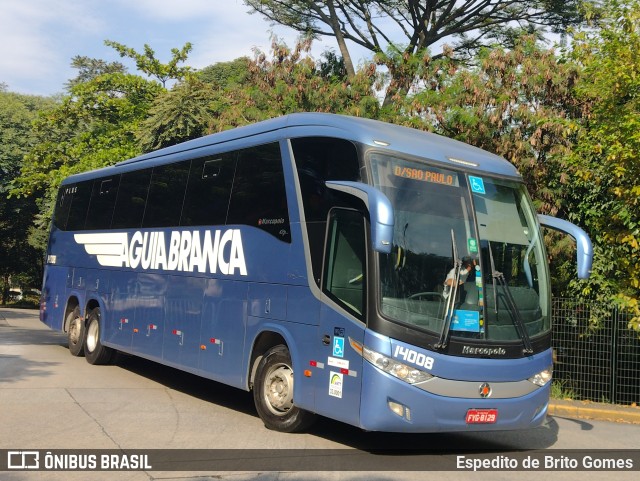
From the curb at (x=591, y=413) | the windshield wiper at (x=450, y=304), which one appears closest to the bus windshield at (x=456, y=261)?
the windshield wiper at (x=450, y=304)

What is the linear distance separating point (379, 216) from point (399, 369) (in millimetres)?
1609

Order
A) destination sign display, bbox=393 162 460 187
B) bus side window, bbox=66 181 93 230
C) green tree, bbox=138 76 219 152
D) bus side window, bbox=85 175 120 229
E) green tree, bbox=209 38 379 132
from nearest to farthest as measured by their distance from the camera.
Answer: destination sign display, bbox=393 162 460 187
bus side window, bbox=85 175 120 229
bus side window, bbox=66 181 93 230
green tree, bbox=209 38 379 132
green tree, bbox=138 76 219 152

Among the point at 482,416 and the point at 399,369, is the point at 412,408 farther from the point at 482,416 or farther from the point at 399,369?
the point at 482,416

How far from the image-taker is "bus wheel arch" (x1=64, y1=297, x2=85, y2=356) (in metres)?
16.2

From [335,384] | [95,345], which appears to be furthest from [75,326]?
[335,384]

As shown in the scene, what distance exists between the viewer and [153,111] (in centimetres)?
2777

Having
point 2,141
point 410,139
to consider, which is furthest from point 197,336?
point 2,141

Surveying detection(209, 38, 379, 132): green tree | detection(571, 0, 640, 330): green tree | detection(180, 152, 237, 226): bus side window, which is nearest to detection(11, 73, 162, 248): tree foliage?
detection(209, 38, 379, 132): green tree

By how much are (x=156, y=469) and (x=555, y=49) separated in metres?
13.2

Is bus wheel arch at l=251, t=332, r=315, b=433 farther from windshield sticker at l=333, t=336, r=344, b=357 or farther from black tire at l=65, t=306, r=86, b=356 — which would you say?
black tire at l=65, t=306, r=86, b=356

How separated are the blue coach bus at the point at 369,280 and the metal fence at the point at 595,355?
547 cm

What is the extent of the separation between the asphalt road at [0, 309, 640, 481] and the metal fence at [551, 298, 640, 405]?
6.12ft

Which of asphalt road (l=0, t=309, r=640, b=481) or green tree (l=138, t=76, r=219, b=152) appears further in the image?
green tree (l=138, t=76, r=219, b=152)

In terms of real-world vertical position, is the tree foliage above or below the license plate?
above
